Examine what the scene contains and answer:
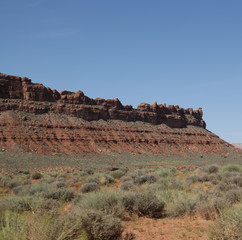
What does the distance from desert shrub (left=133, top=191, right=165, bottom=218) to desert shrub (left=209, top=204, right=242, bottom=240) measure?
3.21 metres

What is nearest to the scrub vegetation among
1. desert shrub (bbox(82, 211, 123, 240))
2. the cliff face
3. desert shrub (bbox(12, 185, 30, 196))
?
desert shrub (bbox(82, 211, 123, 240))

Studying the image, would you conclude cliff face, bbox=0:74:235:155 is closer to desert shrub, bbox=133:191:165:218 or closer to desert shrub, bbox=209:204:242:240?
desert shrub, bbox=133:191:165:218

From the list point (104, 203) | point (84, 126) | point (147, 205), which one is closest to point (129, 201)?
point (147, 205)

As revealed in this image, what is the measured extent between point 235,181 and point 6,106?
56.0 m

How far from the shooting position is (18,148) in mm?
46844

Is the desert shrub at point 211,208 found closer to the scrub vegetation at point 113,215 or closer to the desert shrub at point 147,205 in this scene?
the scrub vegetation at point 113,215

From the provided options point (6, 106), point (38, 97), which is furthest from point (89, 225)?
point (38, 97)

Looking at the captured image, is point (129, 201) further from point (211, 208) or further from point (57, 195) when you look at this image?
point (57, 195)

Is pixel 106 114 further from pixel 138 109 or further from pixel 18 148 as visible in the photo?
pixel 18 148

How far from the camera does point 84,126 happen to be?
6444 cm

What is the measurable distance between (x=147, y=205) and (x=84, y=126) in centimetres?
5746

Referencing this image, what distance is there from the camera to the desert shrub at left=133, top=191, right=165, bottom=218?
7918 millimetres

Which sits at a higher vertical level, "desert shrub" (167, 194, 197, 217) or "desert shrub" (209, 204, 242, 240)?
"desert shrub" (209, 204, 242, 240)

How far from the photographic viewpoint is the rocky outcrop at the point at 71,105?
6194 centimetres
